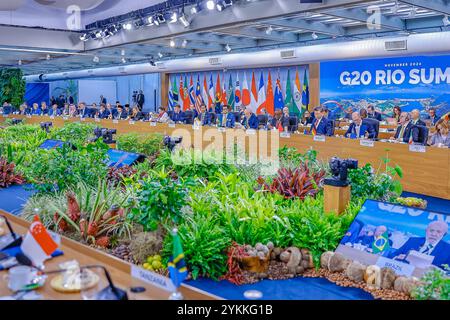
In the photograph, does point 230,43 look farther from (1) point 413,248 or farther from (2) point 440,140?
(1) point 413,248

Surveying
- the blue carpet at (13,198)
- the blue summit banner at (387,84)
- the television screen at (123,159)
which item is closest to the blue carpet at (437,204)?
the television screen at (123,159)

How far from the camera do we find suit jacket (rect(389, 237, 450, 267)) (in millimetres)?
3680

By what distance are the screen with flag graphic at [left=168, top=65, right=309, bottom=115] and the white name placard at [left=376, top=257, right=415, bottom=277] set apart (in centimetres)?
1333

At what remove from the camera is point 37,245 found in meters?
2.51

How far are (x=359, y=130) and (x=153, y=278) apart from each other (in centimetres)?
801

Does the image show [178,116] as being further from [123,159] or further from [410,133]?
[410,133]

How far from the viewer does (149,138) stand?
358 inches

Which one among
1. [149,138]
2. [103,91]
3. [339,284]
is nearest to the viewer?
[339,284]

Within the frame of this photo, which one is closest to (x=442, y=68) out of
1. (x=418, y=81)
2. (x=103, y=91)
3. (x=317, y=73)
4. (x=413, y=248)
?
(x=418, y=81)

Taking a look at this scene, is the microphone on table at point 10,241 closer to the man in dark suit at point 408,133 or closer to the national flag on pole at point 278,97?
the man in dark suit at point 408,133

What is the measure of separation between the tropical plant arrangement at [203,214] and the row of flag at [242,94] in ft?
34.9

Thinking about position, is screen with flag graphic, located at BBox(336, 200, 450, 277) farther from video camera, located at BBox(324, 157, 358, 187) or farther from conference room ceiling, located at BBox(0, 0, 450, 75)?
conference room ceiling, located at BBox(0, 0, 450, 75)

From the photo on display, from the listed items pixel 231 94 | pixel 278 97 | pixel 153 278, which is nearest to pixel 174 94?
pixel 231 94

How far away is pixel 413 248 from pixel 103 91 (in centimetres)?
2846
